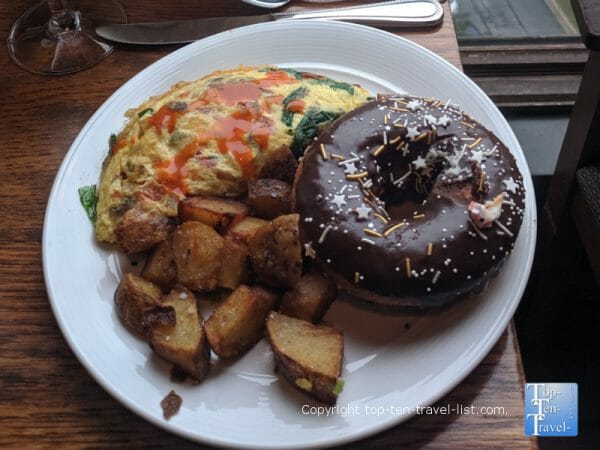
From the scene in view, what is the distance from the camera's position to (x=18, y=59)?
205 cm

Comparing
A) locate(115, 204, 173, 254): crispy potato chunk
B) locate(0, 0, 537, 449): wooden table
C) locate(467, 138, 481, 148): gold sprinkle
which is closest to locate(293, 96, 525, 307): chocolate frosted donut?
locate(467, 138, 481, 148): gold sprinkle

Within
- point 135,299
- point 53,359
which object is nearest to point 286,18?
point 135,299

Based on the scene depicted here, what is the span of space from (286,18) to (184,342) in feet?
3.78

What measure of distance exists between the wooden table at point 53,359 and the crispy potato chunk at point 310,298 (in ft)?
0.91

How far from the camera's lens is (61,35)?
82.7 inches

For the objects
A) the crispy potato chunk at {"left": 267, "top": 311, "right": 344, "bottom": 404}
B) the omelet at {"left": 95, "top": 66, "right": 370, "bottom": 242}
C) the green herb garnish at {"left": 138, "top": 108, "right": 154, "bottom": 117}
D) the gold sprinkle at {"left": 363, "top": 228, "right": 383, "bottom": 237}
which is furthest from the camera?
the green herb garnish at {"left": 138, "top": 108, "right": 154, "bottom": 117}

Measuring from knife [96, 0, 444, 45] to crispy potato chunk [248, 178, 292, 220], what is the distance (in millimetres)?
732

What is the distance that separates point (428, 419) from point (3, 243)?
111 centimetres

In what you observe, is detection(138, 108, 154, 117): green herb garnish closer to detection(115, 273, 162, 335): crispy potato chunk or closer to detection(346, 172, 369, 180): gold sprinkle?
detection(115, 273, 162, 335): crispy potato chunk

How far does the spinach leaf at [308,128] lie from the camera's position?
1.62 m

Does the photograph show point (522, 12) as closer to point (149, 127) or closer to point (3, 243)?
point (149, 127)

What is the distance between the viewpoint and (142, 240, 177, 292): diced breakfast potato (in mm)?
1439

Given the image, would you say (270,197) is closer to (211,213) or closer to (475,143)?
(211,213)

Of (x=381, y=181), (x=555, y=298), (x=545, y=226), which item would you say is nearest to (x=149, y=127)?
(x=381, y=181)
